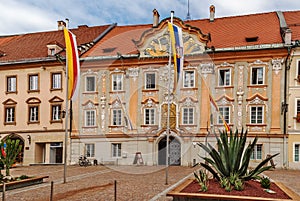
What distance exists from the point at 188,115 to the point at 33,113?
12670 mm

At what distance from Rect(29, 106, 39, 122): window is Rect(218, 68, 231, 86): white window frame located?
14788 mm

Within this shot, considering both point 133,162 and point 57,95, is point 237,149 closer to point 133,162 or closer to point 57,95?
point 133,162

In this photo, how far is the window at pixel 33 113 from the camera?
29.8 meters

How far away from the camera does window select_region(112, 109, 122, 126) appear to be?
28219 millimetres

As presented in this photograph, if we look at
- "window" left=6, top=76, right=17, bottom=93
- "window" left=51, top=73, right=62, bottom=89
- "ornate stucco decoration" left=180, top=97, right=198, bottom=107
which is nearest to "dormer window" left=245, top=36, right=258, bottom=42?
"ornate stucco decoration" left=180, top=97, right=198, bottom=107

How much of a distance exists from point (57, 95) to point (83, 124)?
10.3ft

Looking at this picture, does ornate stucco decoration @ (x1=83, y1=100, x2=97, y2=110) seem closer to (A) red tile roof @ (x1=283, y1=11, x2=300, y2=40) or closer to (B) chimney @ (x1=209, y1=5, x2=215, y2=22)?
(B) chimney @ (x1=209, y1=5, x2=215, y2=22)

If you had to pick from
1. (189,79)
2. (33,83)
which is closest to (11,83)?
(33,83)

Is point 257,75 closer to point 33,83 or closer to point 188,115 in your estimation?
point 188,115

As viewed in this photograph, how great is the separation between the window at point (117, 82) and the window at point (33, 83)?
652 cm

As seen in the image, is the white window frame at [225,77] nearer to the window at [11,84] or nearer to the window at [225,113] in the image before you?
the window at [225,113]

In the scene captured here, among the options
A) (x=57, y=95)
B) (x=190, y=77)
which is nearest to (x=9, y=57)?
(x=57, y=95)

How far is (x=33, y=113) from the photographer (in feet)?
98.3

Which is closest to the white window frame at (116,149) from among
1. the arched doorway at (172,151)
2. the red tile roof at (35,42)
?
the arched doorway at (172,151)
